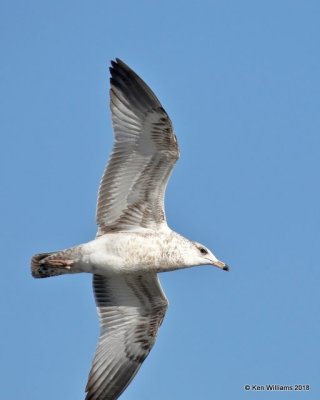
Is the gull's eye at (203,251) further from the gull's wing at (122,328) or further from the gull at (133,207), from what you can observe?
the gull's wing at (122,328)

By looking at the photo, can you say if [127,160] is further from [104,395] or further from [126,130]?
[104,395]

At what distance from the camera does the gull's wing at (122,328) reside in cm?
1600

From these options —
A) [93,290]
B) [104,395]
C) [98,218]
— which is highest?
[98,218]

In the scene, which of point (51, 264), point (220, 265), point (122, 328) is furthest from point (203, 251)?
point (51, 264)

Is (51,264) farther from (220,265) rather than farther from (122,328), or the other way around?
(220,265)

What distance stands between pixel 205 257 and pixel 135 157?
175cm

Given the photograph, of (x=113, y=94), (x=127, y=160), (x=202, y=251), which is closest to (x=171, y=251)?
(x=202, y=251)

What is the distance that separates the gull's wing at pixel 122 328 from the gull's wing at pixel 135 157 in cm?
111

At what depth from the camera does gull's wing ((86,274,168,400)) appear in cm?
1600

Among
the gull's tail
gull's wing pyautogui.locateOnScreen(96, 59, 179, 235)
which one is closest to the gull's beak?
gull's wing pyautogui.locateOnScreen(96, 59, 179, 235)

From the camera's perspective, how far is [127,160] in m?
15.2

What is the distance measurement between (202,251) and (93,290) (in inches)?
79.7

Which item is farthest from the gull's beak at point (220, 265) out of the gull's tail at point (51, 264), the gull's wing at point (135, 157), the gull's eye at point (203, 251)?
the gull's tail at point (51, 264)

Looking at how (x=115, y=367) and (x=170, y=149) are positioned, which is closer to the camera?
(x=170, y=149)
